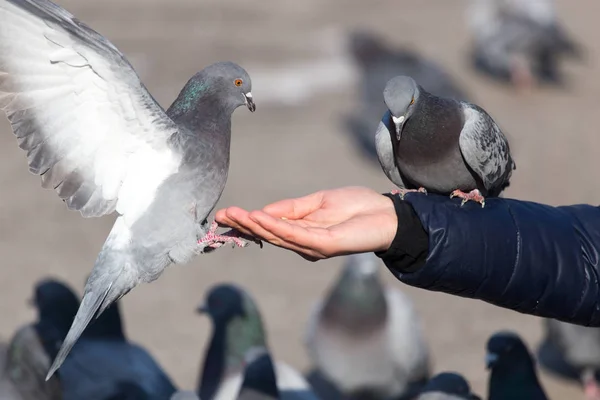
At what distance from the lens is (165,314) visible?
7375 mm

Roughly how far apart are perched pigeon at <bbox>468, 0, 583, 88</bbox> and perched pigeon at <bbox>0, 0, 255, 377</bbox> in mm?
8628

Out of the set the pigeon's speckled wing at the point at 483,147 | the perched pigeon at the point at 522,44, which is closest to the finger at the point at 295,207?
the pigeon's speckled wing at the point at 483,147

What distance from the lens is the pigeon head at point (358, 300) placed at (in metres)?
6.28

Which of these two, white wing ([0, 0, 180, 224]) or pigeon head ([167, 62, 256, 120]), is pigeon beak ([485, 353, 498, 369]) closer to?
pigeon head ([167, 62, 256, 120])

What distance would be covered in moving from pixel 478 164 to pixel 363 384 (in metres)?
2.55

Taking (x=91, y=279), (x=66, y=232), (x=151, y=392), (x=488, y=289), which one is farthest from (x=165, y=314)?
(x=488, y=289)

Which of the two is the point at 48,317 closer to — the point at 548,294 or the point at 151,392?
the point at 151,392

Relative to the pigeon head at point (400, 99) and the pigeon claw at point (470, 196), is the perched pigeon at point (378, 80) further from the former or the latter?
the pigeon claw at point (470, 196)

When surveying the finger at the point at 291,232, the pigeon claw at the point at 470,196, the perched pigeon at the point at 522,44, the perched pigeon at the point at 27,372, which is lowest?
the perched pigeon at the point at 27,372

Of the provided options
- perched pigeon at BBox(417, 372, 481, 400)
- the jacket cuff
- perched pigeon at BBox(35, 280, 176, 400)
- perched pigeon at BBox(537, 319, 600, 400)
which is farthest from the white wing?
perched pigeon at BBox(537, 319, 600, 400)

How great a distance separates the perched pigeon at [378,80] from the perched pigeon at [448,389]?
5643mm

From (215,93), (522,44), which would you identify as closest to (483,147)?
(215,93)

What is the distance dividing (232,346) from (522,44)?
7.17m

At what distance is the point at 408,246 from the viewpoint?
11.0 ft
